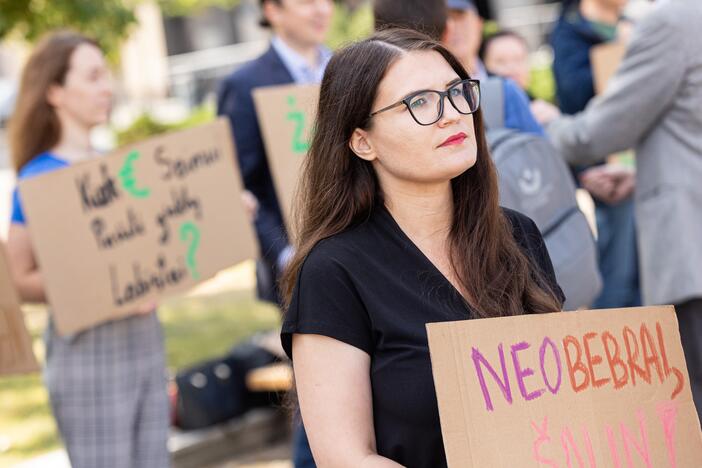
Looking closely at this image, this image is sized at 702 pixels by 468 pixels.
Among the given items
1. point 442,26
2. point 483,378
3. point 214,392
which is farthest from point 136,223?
point 483,378

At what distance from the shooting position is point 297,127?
4586 millimetres

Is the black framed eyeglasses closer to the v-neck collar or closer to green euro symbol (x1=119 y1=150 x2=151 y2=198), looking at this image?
the v-neck collar

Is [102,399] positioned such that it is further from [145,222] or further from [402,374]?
[402,374]

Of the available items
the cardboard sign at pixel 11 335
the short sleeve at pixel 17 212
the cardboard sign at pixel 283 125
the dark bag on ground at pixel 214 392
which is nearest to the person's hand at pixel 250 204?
the cardboard sign at pixel 283 125

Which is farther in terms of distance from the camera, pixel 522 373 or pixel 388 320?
pixel 388 320

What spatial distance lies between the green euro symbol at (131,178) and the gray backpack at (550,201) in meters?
1.54

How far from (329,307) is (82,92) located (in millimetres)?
2373

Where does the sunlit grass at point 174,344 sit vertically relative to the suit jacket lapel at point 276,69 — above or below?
below

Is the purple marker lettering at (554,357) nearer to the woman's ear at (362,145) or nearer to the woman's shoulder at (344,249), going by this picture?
the woman's shoulder at (344,249)

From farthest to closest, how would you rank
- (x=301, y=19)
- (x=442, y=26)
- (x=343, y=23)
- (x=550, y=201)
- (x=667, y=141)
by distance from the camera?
(x=343, y=23) → (x=301, y=19) → (x=667, y=141) → (x=442, y=26) → (x=550, y=201)

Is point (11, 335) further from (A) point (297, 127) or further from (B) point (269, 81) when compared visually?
(B) point (269, 81)

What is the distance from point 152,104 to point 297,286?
28.5m

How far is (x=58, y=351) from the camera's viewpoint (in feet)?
14.0

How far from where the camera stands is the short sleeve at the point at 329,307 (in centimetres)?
229
